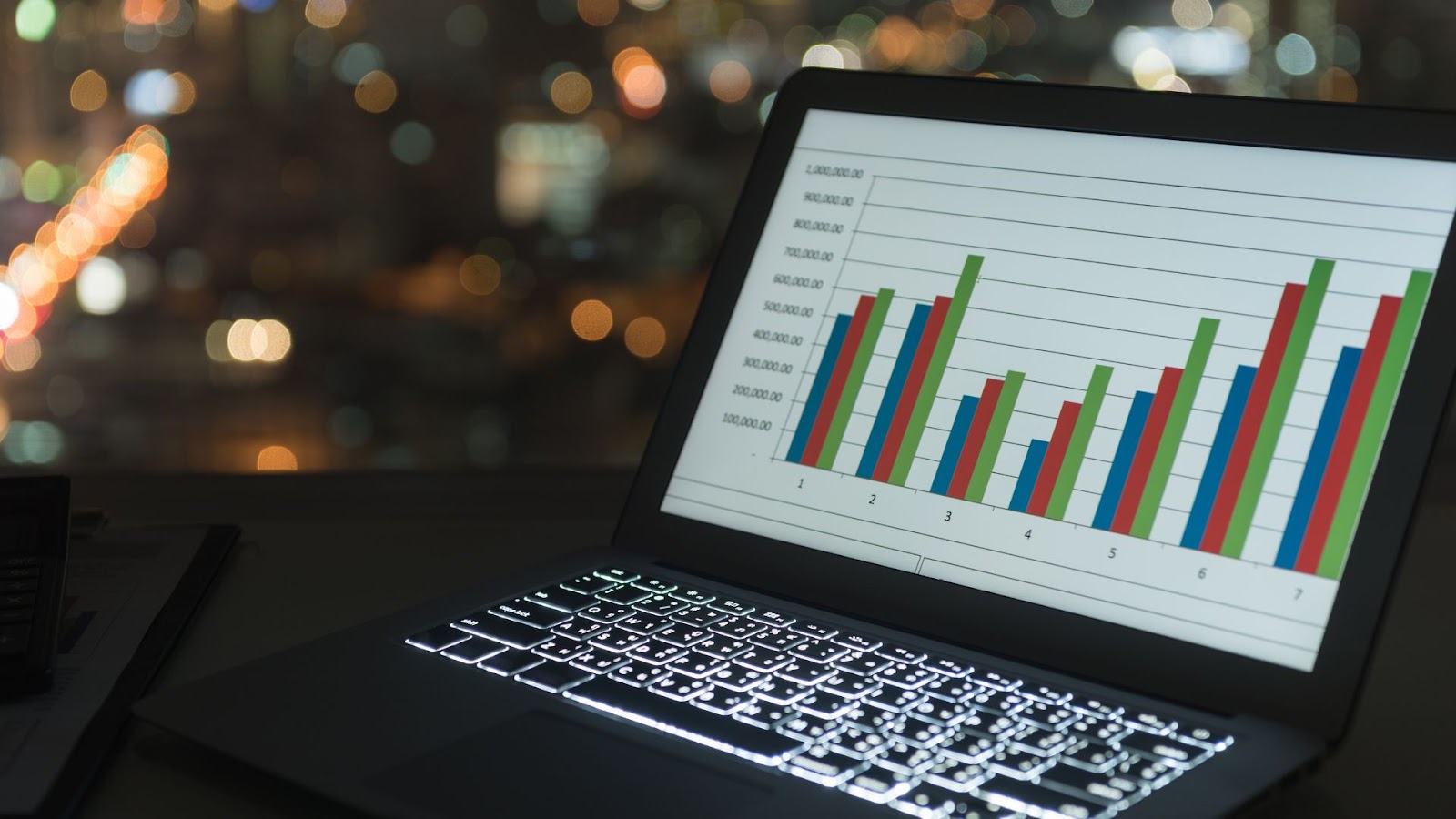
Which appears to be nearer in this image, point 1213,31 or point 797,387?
point 797,387

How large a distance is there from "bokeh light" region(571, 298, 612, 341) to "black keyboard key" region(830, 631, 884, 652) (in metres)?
2.51

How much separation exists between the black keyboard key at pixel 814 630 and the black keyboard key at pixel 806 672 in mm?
38

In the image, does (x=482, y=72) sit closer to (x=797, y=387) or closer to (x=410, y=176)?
(x=410, y=176)

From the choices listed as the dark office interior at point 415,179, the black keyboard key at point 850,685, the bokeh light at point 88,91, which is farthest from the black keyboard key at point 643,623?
the bokeh light at point 88,91

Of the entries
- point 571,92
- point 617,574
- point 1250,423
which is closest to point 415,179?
point 571,92

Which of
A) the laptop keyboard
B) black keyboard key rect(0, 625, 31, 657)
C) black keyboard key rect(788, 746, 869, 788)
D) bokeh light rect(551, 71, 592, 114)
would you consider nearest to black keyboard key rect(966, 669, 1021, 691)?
the laptop keyboard

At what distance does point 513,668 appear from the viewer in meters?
0.59

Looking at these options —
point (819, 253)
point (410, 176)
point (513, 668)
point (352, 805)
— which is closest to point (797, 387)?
point (819, 253)

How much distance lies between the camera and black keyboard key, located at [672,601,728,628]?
0.63 m

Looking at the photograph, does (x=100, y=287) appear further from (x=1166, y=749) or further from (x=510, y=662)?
(x=1166, y=749)

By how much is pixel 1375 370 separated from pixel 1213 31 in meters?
1.81

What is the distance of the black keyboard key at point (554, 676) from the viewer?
22.3 inches

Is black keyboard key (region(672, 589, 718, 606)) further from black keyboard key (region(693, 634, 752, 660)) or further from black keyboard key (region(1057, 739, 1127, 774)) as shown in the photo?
black keyboard key (region(1057, 739, 1127, 774))

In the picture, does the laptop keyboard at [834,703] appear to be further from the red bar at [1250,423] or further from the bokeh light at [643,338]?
the bokeh light at [643,338]
